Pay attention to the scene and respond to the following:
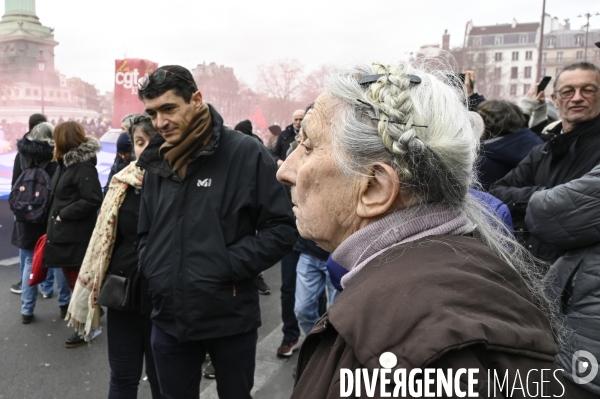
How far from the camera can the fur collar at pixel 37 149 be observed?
5.20 meters

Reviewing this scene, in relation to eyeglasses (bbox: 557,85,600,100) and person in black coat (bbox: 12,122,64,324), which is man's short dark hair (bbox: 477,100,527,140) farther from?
person in black coat (bbox: 12,122,64,324)

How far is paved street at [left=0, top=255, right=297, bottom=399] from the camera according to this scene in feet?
11.9

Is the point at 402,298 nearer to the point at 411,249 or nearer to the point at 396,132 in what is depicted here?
the point at 411,249

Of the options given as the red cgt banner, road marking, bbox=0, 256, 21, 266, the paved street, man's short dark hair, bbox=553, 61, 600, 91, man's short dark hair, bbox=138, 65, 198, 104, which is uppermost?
the red cgt banner

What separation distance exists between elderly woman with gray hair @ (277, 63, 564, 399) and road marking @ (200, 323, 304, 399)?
8.98 feet

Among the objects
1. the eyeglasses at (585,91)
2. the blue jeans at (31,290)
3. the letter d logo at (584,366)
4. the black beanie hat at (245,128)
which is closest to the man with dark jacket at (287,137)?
the black beanie hat at (245,128)

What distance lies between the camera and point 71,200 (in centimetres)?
439

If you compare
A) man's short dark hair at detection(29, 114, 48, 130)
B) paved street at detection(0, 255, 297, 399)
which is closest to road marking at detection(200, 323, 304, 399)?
paved street at detection(0, 255, 297, 399)

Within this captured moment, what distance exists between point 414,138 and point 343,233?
0.31 metres

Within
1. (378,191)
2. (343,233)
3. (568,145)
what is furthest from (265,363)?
(378,191)

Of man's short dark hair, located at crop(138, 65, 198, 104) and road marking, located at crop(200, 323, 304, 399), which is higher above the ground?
man's short dark hair, located at crop(138, 65, 198, 104)

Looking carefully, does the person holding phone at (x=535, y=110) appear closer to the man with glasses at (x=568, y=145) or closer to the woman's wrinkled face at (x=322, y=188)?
the man with glasses at (x=568, y=145)

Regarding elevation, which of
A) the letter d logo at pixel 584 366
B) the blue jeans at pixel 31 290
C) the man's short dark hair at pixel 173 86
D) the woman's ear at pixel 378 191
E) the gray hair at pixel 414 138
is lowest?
the blue jeans at pixel 31 290

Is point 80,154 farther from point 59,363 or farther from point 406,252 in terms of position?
point 406,252
